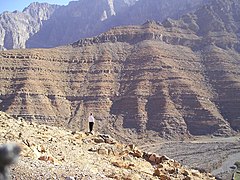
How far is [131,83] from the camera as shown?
368 ft

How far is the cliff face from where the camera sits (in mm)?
101375

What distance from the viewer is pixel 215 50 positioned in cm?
12850

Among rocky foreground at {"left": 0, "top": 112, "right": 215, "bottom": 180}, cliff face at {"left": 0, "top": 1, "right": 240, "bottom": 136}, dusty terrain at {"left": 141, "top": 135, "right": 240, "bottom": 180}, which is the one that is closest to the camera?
rocky foreground at {"left": 0, "top": 112, "right": 215, "bottom": 180}

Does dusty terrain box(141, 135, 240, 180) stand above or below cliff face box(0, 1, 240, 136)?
below

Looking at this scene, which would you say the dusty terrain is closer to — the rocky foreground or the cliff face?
the cliff face

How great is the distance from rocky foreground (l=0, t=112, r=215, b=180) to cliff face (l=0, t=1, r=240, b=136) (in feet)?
259

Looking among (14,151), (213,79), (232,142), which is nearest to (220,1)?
(213,79)

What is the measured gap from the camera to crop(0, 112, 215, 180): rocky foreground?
36.0 feet

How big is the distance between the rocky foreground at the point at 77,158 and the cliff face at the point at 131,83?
259 feet

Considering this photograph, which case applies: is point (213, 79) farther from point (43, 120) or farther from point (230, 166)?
point (230, 166)

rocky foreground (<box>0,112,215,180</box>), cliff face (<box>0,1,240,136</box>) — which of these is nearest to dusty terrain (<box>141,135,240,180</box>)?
cliff face (<box>0,1,240,136</box>)

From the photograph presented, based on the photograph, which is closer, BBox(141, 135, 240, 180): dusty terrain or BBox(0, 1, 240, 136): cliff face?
BBox(141, 135, 240, 180): dusty terrain

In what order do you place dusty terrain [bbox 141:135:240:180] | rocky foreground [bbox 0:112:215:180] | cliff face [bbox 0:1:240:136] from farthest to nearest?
cliff face [bbox 0:1:240:136], dusty terrain [bbox 141:135:240:180], rocky foreground [bbox 0:112:215:180]

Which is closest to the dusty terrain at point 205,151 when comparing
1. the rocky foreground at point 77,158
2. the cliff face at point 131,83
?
the cliff face at point 131,83
